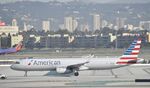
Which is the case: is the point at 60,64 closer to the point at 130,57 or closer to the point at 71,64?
the point at 71,64

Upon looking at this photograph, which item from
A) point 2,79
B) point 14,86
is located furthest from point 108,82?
point 2,79

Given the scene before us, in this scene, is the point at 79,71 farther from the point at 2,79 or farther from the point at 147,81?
the point at 147,81

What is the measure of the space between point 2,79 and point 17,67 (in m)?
8.00

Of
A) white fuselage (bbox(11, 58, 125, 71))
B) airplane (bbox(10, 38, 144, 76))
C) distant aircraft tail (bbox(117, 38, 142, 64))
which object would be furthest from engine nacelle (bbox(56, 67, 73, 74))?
distant aircraft tail (bbox(117, 38, 142, 64))

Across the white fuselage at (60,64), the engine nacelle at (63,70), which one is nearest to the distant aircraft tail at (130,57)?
the white fuselage at (60,64)

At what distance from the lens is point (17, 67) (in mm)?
69750

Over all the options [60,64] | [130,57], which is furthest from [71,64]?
[130,57]

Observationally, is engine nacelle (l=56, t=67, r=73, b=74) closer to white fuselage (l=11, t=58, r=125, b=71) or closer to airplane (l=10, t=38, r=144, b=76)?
airplane (l=10, t=38, r=144, b=76)

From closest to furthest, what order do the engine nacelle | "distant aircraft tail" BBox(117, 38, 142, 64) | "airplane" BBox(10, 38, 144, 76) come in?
the engine nacelle < "airplane" BBox(10, 38, 144, 76) < "distant aircraft tail" BBox(117, 38, 142, 64)

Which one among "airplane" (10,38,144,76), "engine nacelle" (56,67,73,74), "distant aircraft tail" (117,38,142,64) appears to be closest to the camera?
"engine nacelle" (56,67,73,74)

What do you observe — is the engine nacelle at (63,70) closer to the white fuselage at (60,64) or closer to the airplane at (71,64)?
the airplane at (71,64)

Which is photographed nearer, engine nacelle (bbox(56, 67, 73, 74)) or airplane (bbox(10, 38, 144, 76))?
engine nacelle (bbox(56, 67, 73, 74))

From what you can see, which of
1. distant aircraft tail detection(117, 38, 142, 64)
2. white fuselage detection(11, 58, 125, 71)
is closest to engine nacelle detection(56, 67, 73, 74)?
white fuselage detection(11, 58, 125, 71)

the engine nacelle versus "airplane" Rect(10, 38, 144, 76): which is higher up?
"airplane" Rect(10, 38, 144, 76)
